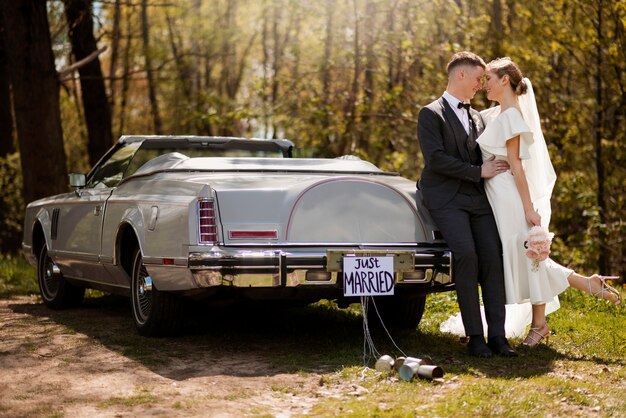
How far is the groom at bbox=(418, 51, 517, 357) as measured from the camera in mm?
6629

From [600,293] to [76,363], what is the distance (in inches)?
147

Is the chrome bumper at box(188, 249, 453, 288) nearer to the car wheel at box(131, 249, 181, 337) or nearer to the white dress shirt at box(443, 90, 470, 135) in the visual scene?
the car wheel at box(131, 249, 181, 337)

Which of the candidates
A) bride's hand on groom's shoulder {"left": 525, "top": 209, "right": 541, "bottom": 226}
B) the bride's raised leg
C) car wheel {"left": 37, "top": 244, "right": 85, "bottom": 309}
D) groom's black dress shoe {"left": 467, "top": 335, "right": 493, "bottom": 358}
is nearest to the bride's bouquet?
bride's hand on groom's shoulder {"left": 525, "top": 209, "right": 541, "bottom": 226}

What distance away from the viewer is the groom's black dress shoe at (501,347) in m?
6.52

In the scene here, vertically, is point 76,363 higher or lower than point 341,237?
lower

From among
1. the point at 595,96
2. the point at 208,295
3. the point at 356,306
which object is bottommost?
the point at 356,306

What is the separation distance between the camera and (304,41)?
31531 mm

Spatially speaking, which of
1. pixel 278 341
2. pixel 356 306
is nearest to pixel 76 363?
pixel 278 341

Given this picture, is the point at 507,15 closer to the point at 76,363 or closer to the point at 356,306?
the point at 356,306

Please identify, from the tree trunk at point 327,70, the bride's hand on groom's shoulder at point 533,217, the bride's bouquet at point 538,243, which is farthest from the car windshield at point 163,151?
the tree trunk at point 327,70

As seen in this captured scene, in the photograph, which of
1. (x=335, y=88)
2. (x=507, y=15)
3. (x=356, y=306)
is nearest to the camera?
(x=356, y=306)

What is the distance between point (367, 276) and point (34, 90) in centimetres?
866

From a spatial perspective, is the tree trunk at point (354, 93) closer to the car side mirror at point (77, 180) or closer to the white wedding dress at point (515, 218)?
the car side mirror at point (77, 180)

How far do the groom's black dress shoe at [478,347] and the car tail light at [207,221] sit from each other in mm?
1907
